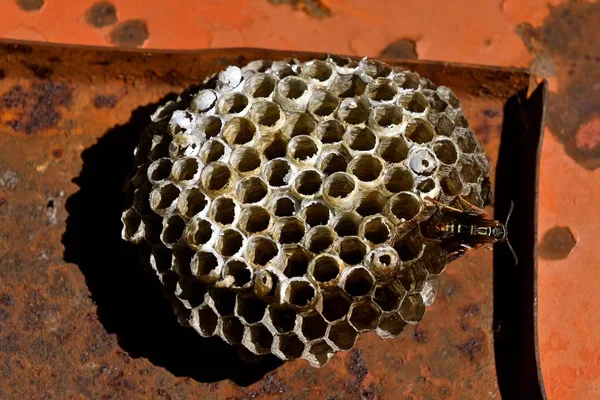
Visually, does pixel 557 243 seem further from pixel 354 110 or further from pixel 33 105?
→ pixel 33 105

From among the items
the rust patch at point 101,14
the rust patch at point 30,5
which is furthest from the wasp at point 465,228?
the rust patch at point 30,5

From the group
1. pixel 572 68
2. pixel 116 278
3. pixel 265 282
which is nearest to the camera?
pixel 265 282

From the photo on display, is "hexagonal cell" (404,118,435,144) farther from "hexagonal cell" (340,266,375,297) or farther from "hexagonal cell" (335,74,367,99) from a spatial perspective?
"hexagonal cell" (340,266,375,297)

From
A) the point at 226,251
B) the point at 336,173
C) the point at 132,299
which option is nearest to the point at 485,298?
the point at 336,173

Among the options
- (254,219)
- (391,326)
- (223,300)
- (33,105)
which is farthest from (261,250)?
(33,105)

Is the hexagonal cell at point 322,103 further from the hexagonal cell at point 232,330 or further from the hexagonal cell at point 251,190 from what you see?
the hexagonal cell at point 232,330

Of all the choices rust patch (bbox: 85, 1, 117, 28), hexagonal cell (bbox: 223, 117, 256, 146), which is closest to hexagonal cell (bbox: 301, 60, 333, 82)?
hexagonal cell (bbox: 223, 117, 256, 146)

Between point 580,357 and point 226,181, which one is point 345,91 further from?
point 580,357
